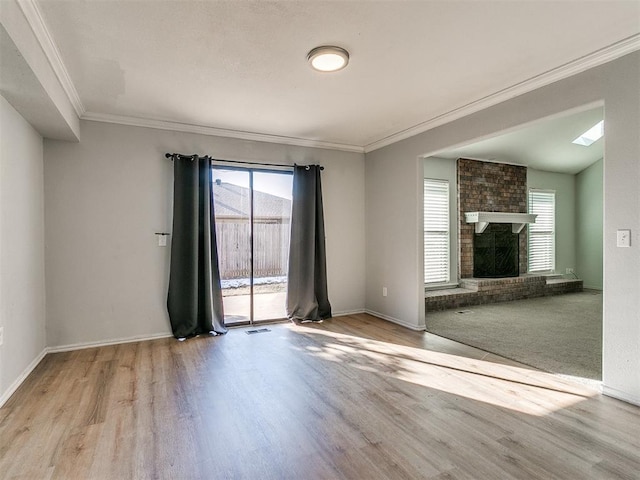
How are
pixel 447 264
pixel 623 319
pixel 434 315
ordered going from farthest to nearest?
1. pixel 447 264
2. pixel 434 315
3. pixel 623 319

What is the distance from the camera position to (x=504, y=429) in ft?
7.00

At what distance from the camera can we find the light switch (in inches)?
94.5

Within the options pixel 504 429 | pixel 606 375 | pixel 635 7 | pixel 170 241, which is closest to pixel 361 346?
pixel 504 429

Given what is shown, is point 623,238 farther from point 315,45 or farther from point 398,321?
point 398,321

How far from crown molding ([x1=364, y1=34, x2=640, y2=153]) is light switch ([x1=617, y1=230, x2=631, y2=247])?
1227 millimetres

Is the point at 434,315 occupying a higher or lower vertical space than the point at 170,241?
lower

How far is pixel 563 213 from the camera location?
303 inches

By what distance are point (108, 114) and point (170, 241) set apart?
1498 mm

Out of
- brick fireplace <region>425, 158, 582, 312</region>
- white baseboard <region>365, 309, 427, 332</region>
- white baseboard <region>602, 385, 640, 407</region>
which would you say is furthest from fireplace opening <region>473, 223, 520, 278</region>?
white baseboard <region>602, 385, 640, 407</region>

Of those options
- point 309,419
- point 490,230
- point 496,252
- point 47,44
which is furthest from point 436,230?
point 47,44

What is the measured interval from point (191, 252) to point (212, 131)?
1.50 m

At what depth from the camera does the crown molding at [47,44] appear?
1.94 metres

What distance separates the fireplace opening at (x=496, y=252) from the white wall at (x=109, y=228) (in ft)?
15.4

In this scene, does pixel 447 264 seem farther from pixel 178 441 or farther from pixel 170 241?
pixel 178 441
